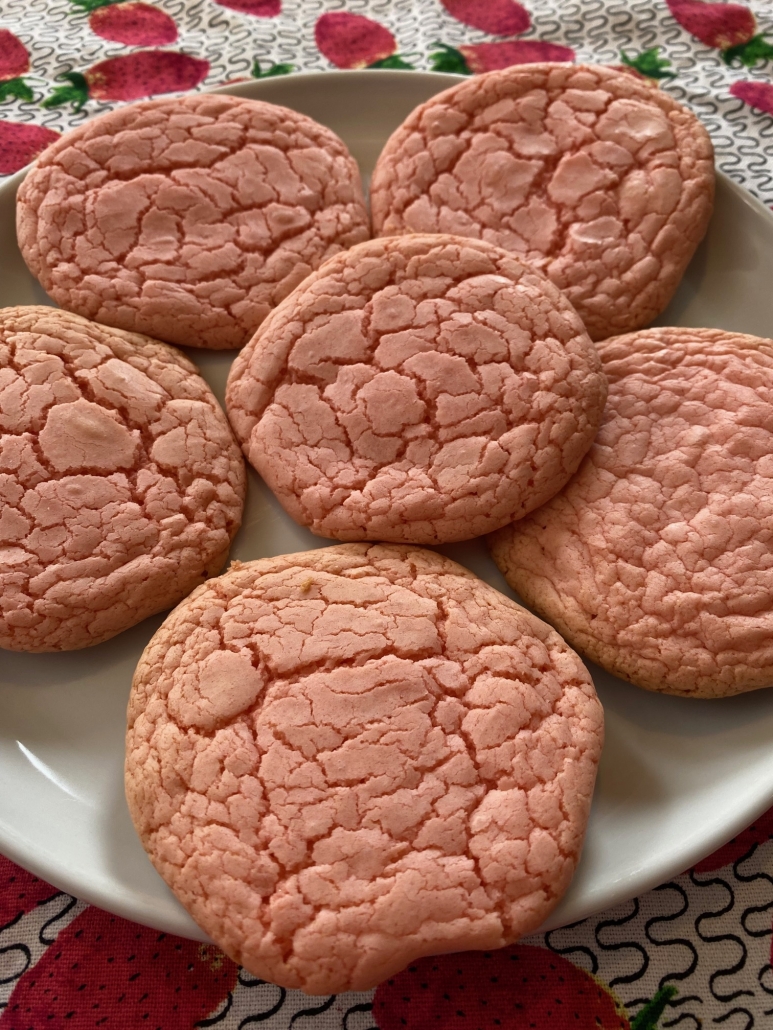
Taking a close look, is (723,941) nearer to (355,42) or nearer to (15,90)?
(355,42)

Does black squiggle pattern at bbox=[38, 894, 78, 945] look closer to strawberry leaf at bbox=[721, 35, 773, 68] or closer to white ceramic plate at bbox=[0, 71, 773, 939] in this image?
white ceramic plate at bbox=[0, 71, 773, 939]

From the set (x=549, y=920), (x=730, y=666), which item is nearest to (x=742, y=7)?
(x=730, y=666)

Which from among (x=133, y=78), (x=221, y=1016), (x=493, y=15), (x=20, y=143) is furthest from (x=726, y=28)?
(x=221, y=1016)

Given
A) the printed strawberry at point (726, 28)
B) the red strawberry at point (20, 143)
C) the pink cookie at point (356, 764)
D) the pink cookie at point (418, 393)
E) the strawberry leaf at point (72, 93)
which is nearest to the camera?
the pink cookie at point (356, 764)

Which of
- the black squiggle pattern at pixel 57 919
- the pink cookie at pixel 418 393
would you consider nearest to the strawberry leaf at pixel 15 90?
the pink cookie at pixel 418 393

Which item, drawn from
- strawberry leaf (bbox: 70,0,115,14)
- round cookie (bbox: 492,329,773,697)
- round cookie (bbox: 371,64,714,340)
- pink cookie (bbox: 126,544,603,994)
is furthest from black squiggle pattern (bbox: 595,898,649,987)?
strawberry leaf (bbox: 70,0,115,14)

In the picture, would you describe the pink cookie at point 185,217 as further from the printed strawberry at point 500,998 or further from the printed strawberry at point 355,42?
the printed strawberry at point 500,998
